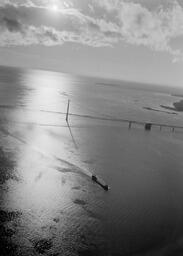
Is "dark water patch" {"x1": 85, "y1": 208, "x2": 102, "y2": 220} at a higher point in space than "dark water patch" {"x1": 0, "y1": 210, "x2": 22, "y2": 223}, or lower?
lower

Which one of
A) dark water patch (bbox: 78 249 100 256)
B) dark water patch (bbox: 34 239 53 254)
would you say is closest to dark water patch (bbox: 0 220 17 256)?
dark water patch (bbox: 34 239 53 254)

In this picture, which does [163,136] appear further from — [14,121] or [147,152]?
[14,121]

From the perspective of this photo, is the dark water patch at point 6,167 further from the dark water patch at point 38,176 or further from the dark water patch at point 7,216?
the dark water patch at point 7,216

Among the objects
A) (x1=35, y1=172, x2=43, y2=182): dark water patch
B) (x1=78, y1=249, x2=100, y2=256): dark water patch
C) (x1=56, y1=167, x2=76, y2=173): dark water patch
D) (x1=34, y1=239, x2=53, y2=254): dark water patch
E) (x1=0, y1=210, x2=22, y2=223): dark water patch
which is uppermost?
(x1=56, y1=167, x2=76, y2=173): dark water patch

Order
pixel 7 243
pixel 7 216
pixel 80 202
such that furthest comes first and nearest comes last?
pixel 80 202, pixel 7 216, pixel 7 243

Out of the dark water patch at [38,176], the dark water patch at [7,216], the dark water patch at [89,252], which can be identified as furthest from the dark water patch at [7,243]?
the dark water patch at [38,176]

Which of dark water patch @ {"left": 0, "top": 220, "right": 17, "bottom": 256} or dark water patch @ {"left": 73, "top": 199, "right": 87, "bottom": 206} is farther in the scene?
dark water patch @ {"left": 73, "top": 199, "right": 87, "bottom": 206}


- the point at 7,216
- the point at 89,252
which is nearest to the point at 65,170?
the point at 7,216

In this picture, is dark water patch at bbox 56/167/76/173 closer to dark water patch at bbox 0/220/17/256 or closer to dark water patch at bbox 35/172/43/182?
dark water patch at bbox 35/172/43/182

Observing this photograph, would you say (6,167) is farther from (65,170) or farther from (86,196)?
(86,196)
